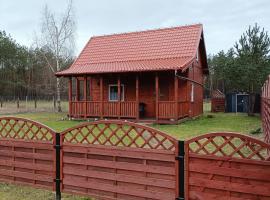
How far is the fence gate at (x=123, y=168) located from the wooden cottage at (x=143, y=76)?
1078 cm

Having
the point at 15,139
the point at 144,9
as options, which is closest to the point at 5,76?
the point at 144,9

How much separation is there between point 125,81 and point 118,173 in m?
14.4

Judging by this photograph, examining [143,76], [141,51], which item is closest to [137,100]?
[143,76]

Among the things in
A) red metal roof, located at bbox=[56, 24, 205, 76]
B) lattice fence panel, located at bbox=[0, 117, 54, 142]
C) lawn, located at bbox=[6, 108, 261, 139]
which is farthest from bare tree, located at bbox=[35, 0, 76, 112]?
lattice fence panel, located at bbox=[0, 117, 54, 142]

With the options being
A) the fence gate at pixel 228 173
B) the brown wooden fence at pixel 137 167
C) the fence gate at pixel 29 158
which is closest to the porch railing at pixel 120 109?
the fence gate at pixel 29 158

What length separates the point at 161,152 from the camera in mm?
4152

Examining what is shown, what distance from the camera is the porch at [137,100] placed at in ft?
54.0

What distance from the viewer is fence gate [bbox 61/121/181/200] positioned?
414cm

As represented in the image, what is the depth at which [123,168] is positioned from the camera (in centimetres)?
443

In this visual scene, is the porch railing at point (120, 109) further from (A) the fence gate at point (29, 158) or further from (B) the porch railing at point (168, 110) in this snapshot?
(A) the fence gate at point (29, 158)

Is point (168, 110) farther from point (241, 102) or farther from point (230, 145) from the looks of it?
point (241, 102)

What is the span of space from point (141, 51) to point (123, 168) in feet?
50.4

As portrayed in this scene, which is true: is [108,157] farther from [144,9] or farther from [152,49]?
[144,9]

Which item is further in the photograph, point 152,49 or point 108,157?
point 152,49
